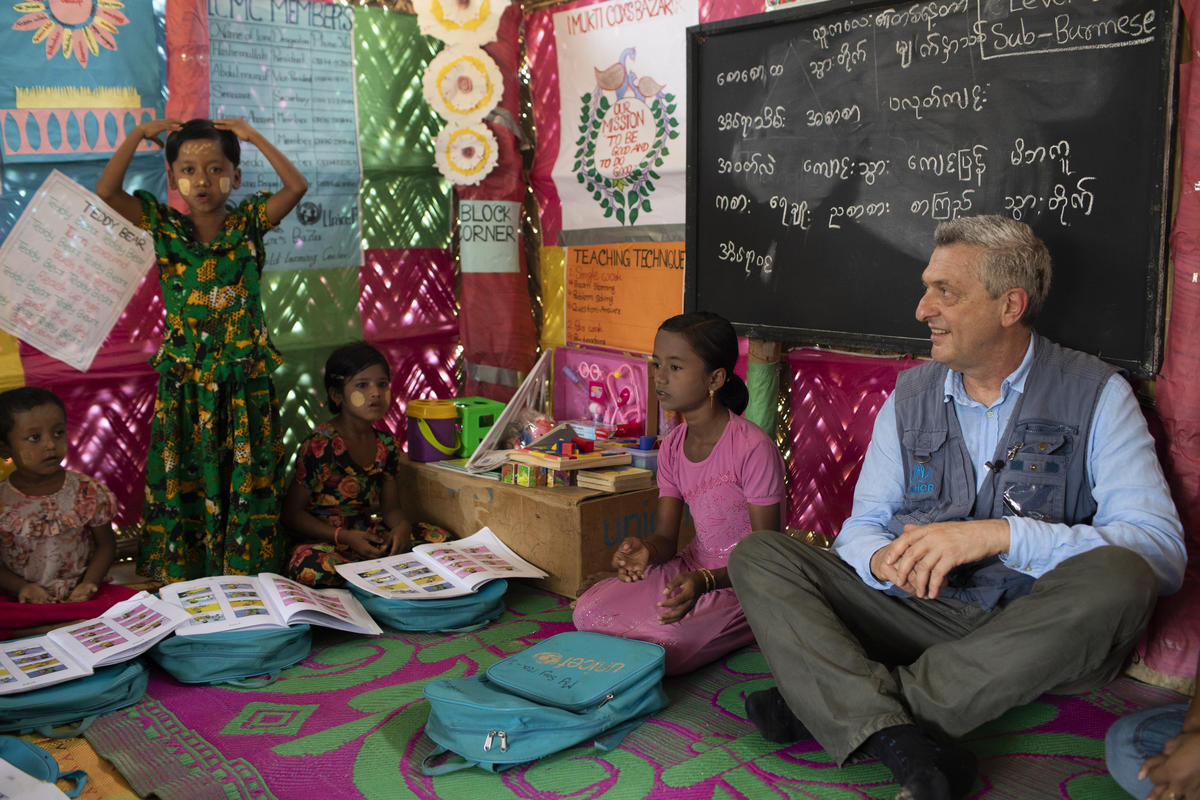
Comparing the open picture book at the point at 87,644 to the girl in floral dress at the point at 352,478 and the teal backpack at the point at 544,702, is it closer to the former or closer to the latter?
the girl in floral dress at the point at 352,478

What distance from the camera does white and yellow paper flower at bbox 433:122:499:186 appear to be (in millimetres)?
4605

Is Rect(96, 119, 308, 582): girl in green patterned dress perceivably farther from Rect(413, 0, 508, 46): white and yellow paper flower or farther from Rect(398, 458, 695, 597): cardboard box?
Rect(413, 0, 508, 46): white and yellow paper flower

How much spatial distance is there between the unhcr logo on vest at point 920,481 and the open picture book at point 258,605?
1.72 m

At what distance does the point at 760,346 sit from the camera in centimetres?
388

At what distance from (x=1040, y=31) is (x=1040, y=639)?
1.80m

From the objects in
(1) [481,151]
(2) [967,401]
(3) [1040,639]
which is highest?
(1) [481,151]

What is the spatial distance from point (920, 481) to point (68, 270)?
3183 millimetres

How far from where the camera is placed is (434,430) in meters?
4.32

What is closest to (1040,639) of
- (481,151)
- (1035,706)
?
(1035,706)

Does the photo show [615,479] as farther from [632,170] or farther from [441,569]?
[632,170]

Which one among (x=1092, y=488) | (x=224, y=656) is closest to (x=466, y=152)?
(x=224, y=656)

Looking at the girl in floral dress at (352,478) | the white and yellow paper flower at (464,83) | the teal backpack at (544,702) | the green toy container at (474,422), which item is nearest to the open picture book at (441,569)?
the girl in floral dress at (352,478)

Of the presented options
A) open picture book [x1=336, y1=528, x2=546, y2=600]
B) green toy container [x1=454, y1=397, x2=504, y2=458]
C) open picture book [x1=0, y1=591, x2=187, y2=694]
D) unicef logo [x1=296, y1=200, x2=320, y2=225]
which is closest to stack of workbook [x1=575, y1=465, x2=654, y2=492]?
open picture book [x1=336, y1=528, x2=546, y2=600]

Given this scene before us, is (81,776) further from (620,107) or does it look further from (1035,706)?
(620,107)
